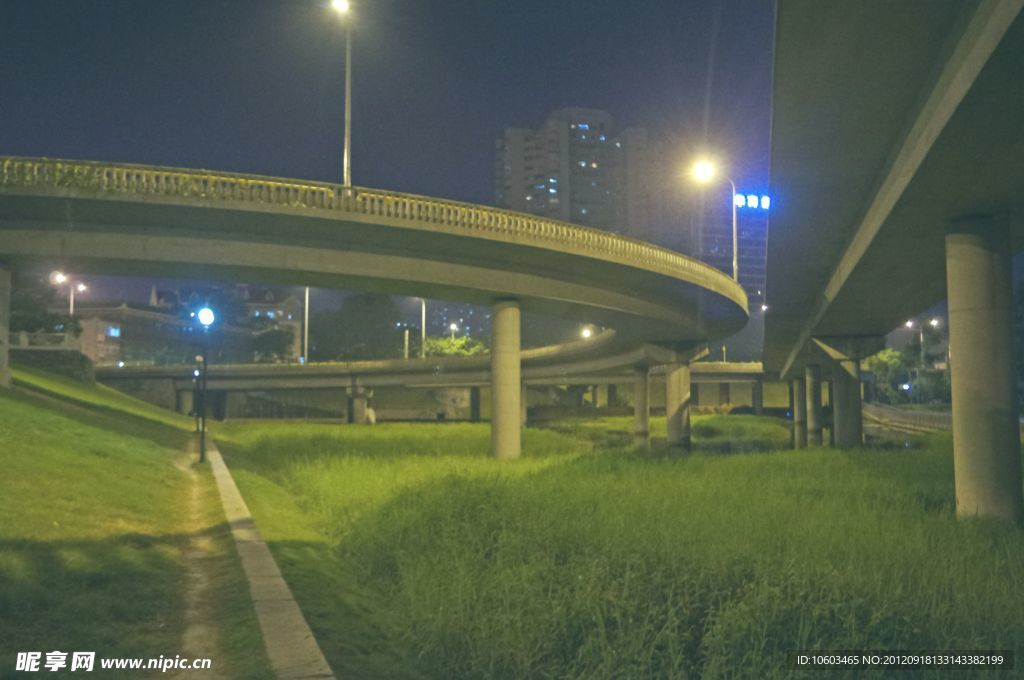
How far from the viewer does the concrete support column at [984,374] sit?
1502cm

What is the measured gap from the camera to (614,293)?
33.5m

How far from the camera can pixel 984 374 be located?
50.1 feet

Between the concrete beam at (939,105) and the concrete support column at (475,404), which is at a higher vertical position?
the concrete beam at (939,105)

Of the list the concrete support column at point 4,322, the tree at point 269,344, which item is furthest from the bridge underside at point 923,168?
the tree at point 269,344

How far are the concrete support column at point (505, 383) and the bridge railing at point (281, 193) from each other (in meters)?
3.68

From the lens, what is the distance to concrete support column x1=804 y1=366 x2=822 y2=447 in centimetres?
5644

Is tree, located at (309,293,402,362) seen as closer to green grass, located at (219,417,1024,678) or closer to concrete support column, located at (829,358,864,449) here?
concrete support column, located at (829,358,864,449)

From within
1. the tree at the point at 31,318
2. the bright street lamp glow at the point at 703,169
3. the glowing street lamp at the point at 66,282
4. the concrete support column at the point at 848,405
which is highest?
A: the glowing street lamp at the point at 66,282

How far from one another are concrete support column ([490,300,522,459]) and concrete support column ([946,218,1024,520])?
54.7ft

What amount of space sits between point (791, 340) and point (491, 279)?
75.5ft

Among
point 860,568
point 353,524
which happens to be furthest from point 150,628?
point 860,568

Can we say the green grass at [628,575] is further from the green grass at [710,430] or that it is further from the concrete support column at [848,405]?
the green grass at [710,430]

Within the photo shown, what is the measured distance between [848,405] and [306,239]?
1199 inches

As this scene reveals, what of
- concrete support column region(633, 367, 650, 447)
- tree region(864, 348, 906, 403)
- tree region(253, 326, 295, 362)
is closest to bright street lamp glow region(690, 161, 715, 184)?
concrete support column region(633, 367, 650, 447)
